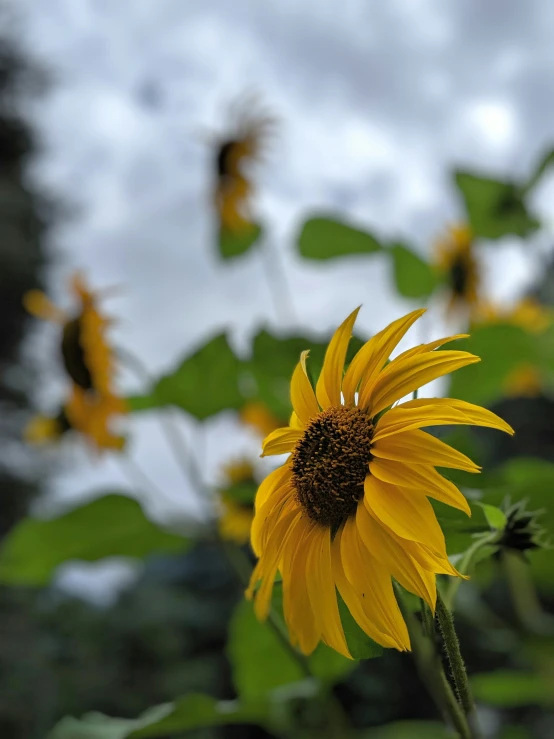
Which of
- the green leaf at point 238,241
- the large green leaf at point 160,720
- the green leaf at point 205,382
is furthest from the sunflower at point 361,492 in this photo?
the green leaf at point 238,241

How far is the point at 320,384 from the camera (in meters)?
0.26

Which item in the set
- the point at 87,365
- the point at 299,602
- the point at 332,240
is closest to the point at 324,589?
the point at 299,602

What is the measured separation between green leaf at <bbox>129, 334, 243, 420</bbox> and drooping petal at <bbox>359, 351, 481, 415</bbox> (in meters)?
0.37

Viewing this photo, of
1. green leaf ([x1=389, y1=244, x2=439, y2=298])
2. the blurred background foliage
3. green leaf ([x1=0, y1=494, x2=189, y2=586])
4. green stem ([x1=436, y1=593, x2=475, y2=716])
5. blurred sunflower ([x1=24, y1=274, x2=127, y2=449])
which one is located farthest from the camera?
green leaf ([x1=389, y1=244, x2=439, y2=298])

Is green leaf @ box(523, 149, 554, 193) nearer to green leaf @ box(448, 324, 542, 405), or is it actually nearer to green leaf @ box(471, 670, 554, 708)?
green leaf @ box(448, 324, 542, 405)

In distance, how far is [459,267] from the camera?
1111mm

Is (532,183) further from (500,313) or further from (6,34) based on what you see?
(6,34)

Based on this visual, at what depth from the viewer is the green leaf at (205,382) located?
61cm

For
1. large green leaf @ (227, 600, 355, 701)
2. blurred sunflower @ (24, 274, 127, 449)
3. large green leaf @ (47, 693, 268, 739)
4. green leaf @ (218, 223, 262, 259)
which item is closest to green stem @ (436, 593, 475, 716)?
large green leaf @ (47, 693, 268, 739)

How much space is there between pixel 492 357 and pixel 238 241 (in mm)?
564

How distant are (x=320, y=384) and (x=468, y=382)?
1.42ft

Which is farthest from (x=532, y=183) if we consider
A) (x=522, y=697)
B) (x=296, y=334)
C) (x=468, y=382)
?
(x=522, y=697)

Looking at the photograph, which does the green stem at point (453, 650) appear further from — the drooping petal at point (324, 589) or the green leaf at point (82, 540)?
the green leaf at point (82, 540)

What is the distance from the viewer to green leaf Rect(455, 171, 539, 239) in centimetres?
90
